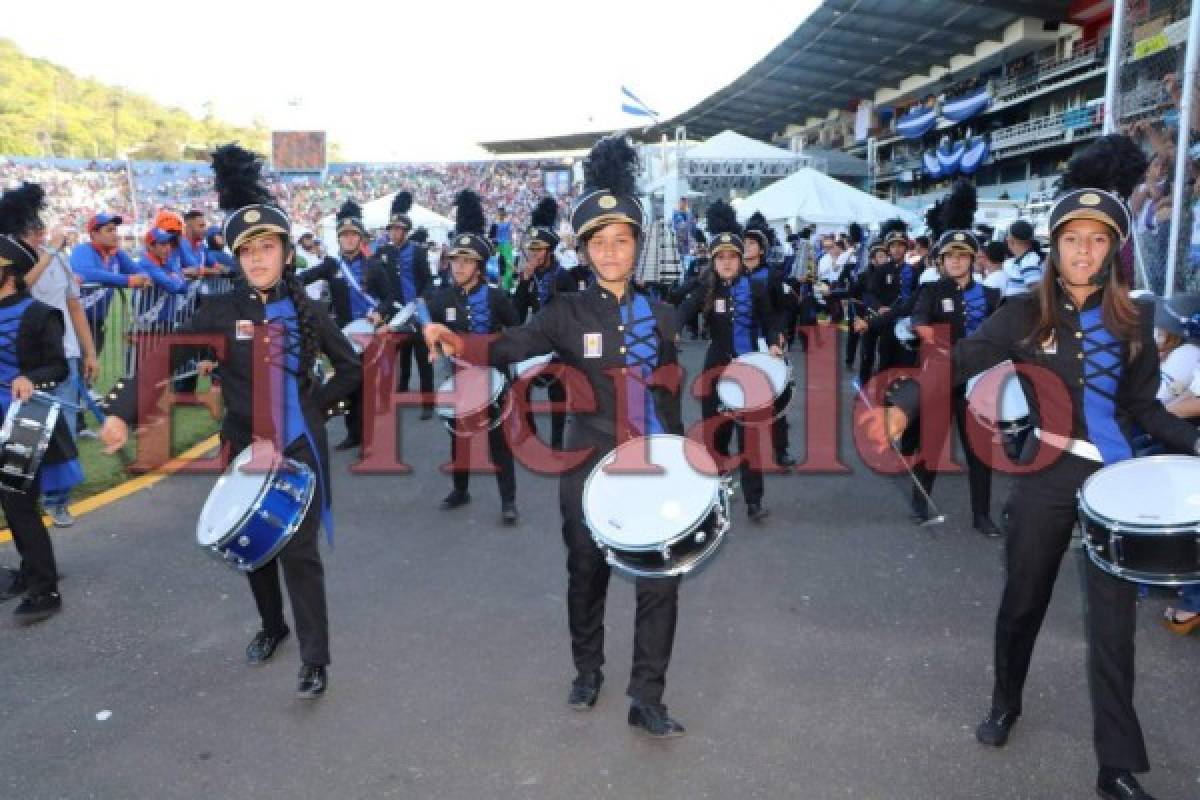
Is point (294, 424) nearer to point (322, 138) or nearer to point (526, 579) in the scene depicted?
point (526, 579)

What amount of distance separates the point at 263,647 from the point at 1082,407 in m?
3.49

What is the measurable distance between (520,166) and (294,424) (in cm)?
5025

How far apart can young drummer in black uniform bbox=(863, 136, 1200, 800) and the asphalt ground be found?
9.7 inches

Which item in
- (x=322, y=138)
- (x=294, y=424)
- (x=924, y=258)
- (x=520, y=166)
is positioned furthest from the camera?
(x=322, y=138)

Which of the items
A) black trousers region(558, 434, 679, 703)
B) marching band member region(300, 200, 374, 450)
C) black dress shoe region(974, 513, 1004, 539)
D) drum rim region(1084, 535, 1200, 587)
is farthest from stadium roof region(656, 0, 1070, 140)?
drum rim region(1084, 535, 1200, 587)

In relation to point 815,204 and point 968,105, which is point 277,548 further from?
point 968,105

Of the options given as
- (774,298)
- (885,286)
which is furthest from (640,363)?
(885,286)

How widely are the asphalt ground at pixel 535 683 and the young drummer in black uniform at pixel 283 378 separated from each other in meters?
0.38

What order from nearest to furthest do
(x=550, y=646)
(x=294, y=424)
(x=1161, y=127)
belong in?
(x=294, y=424)
(x=550, y=646)
(x=1161, y=127)

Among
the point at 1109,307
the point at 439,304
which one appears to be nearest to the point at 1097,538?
the point at 1109,307

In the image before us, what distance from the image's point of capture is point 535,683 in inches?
155

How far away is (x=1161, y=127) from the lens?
23.8 ft

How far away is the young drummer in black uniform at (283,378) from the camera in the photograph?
12.6 ft

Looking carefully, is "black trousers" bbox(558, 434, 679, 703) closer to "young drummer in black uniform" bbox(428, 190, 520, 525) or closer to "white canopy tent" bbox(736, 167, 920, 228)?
"young drummer in black uniform" bbox(428, 190, 520, 525)
